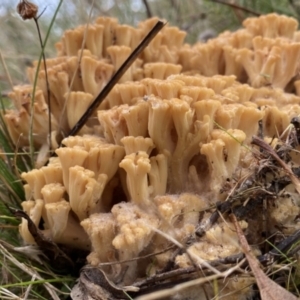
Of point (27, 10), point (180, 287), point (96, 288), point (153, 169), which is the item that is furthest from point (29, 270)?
point (27, 10)

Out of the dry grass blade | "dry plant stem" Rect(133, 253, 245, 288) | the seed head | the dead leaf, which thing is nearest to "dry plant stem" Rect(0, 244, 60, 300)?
the dead leaf

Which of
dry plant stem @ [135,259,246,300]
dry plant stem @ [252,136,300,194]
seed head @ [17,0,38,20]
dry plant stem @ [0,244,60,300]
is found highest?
seed head @ [17,0,38,20]

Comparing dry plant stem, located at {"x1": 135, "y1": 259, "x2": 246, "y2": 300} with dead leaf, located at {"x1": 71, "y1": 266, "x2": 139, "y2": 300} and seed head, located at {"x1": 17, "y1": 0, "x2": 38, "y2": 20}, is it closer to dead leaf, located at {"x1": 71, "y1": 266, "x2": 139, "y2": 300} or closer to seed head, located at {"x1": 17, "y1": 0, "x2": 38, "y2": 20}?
dead leaf, located at {"x1": 71, "y1": 266, "x2": 139, "y2": 300}

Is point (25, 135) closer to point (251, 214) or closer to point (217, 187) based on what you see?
point (217, 187)

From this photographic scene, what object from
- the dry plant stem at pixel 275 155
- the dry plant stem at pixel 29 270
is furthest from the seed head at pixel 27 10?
the dry plant stem at pixel 275 155

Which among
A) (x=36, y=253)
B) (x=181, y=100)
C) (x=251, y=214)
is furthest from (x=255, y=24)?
(x=36, y=253)

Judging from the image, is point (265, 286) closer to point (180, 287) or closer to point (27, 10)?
point (180, 287)

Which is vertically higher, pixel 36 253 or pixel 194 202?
pixel 194 202

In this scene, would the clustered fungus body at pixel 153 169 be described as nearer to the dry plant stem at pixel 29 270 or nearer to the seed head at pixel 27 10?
the dry plant stem at pixel 29 270
